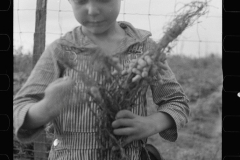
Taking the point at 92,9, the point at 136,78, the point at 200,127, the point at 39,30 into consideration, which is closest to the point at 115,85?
the point at 136,78

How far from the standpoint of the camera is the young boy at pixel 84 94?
69cm

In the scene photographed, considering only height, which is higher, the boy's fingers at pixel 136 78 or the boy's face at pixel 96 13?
the boy's face at pixel 96 13

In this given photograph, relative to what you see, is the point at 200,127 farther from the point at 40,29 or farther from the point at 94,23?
the point at 94,23

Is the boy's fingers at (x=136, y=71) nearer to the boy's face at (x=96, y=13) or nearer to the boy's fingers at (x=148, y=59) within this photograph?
the boy's fingers at (x=148, y=59)

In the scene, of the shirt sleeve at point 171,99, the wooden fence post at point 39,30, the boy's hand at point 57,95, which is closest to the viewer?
the boy's hand at point 57,95

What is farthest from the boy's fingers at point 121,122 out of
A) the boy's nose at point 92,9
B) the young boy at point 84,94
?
the boy's nose at point 92,9

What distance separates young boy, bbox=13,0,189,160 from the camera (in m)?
0.69

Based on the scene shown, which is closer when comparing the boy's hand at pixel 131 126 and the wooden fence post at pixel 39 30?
the boy's hand at pixel 131 126

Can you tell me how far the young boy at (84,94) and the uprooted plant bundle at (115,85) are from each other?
2 cm

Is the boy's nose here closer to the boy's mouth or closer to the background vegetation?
the boy's mouth

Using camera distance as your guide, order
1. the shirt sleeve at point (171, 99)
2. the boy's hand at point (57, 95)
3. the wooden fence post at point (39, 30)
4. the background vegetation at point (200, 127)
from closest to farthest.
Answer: the boy's hand at point (57, 95) < the shirt sleeve at point (171, 99) < the wooden fence post at point (39, 30) < the background vegetation at point (200, 127)

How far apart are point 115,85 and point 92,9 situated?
0.49 feet
